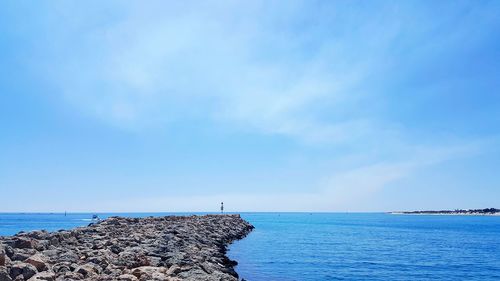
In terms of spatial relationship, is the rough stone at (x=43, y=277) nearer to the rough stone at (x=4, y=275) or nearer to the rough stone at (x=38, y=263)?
the rough stone at (x=4, y=275)

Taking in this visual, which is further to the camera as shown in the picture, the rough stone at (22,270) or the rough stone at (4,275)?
the rough stone at (22,270)

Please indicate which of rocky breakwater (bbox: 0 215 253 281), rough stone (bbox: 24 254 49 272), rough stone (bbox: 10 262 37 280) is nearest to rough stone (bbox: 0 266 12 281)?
rocky breakwater (bbox: 0 215 253 281)

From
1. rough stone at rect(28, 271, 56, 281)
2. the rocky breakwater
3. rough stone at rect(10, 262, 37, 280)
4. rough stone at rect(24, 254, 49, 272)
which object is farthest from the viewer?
rough stone at rect(24, 254, 49, 272)

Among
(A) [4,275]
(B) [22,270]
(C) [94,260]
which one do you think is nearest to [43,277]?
(B) [22,270]

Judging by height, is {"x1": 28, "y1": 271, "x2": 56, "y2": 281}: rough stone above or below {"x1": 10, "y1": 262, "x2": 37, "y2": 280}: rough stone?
below

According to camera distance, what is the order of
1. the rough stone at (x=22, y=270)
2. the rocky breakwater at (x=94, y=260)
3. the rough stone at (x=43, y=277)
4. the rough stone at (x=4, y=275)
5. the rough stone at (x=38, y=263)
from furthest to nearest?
the rough stone at (x=38, y=263), the rocky breakwater at (x=94, y=260), the rough stone at (x=22, y=270), the rough stone at (x=43, y=277), the rough stone at (x=4, y=275)

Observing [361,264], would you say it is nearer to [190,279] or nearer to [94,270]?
[190,279]

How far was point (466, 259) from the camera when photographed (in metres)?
26.4

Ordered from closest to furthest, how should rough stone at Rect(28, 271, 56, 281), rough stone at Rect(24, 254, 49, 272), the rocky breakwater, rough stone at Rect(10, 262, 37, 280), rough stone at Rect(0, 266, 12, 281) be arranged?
rough stone at Rect(0, 266, 12, 281)
rough stone at Rect(28, 271, 56, 281)
rough stone at Rect(10, 262, 37, 280)
the rocky breakwater
rough stone at Rect(24, 254, 49, 272)

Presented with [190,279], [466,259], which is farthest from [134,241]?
[466,259]

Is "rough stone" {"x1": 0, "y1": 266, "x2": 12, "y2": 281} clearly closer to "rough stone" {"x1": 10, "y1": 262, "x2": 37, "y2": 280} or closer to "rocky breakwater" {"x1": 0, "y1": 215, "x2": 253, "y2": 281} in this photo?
"rocky breakwater" {"x1": 0, "y1": 215, "x2": 253, "y2": 281}

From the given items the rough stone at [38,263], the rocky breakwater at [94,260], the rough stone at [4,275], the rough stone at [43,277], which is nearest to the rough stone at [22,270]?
the rocky breakwater at [94,260]

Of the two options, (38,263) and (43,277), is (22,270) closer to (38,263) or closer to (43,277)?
(43,277)

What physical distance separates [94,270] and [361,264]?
16.1m
